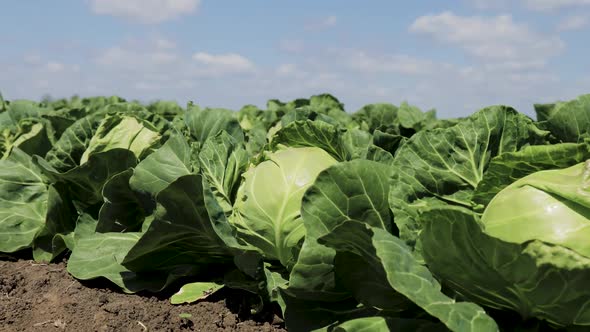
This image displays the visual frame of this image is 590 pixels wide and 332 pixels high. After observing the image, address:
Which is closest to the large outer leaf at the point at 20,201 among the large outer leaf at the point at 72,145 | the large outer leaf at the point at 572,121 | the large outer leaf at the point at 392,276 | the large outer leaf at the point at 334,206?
the large outer leaf at the point at 72,145

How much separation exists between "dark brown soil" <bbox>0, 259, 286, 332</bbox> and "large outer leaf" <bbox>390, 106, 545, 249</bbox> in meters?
1.29

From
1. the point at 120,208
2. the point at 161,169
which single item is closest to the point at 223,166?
the point at 161,169

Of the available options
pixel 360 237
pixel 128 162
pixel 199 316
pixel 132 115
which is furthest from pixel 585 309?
pixel 132 115

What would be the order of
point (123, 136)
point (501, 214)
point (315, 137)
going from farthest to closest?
1. point (123, 136)
2. point (315, 137)
3. point (501, 214)

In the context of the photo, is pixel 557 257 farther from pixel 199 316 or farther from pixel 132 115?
pixel 132 115

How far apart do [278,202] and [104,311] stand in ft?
4.51

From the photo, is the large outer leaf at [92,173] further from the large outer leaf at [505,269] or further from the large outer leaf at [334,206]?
the large outer leaf at [505,269]

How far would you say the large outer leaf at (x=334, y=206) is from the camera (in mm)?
2926

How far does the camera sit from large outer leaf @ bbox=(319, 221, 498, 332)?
2.38 metres

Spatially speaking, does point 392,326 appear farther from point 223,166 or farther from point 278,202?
point 223,166

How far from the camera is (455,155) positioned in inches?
127

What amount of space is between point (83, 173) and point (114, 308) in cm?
121

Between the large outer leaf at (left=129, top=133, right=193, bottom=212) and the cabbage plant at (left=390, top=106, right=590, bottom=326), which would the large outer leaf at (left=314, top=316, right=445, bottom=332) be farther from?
the large outer leaf at (left=129, top=133, right=193, bottom=212)

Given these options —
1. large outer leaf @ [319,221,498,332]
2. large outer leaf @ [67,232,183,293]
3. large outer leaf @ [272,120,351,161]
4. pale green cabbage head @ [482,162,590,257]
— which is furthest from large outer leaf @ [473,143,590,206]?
large outer leaf @ [67,232,183,293]
